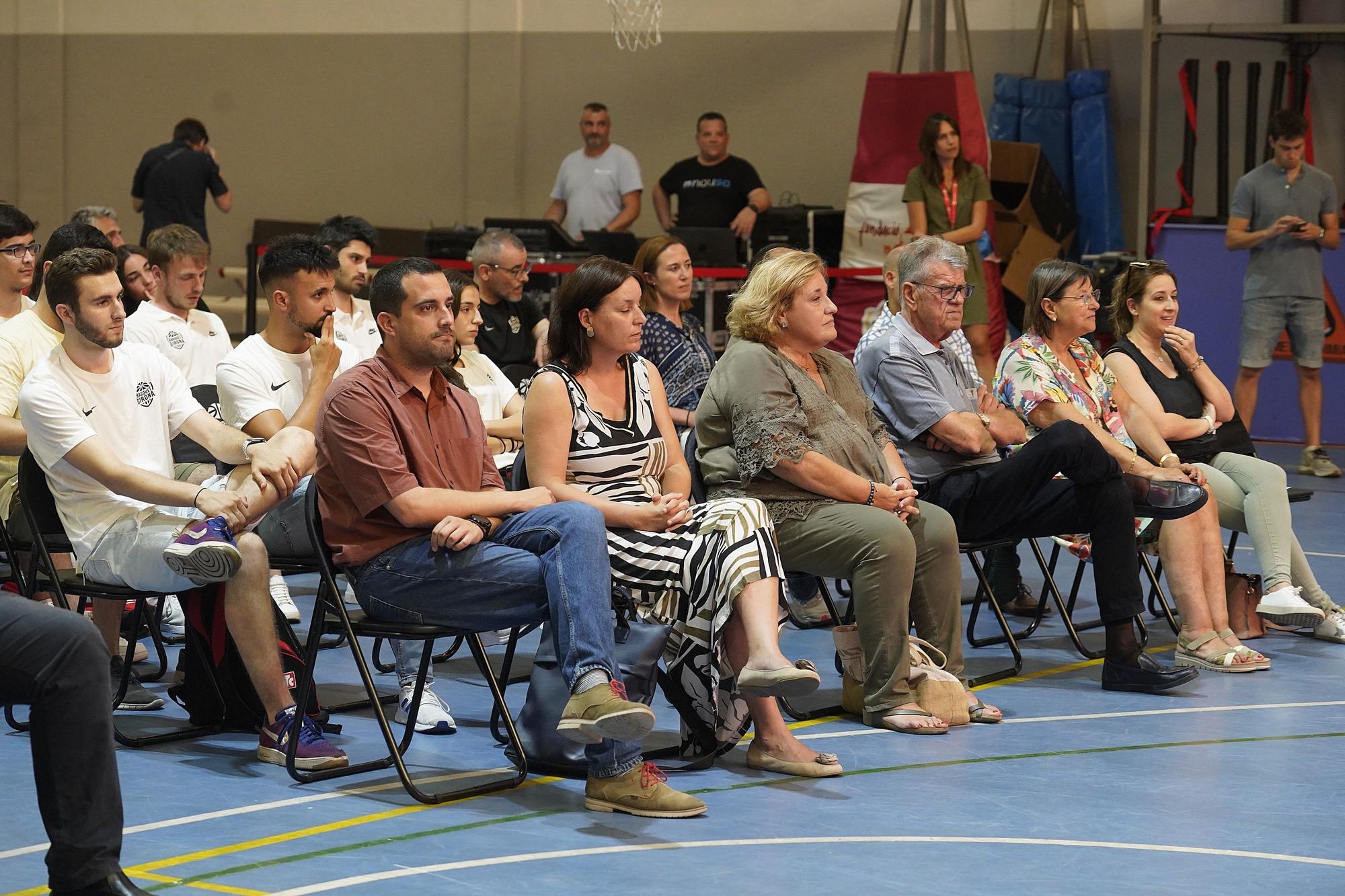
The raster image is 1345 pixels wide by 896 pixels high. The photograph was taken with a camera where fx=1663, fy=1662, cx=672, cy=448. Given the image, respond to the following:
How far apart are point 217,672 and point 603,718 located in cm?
132

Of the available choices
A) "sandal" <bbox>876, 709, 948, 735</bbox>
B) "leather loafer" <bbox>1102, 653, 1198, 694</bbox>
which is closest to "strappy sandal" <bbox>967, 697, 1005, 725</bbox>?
"sandal" <bbox>876, 709, 948, 735</bbox>

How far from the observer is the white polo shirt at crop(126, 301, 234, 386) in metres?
6.03

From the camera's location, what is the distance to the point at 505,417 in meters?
5.85

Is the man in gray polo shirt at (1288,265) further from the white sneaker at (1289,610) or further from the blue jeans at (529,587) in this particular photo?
the blue jeans at (529,587)

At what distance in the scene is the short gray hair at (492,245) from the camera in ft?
21.2

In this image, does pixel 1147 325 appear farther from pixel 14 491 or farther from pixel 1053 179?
pixel 1053 179

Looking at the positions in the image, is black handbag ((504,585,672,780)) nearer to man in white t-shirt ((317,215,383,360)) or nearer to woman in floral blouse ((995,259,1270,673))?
woman in floral blouse ((995,259,1270,673))

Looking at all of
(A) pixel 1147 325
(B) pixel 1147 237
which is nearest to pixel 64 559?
(A) pixel 1147 325

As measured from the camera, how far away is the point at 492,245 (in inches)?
255

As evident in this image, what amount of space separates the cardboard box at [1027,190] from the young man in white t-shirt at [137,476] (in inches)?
291

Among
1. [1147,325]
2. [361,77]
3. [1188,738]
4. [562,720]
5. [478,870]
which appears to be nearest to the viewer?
[478,870]

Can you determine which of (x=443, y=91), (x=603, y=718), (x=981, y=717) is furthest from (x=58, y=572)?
(x=443, y=91)

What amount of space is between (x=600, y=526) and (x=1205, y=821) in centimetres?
151

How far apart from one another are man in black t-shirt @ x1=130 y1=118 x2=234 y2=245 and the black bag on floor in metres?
7.28
